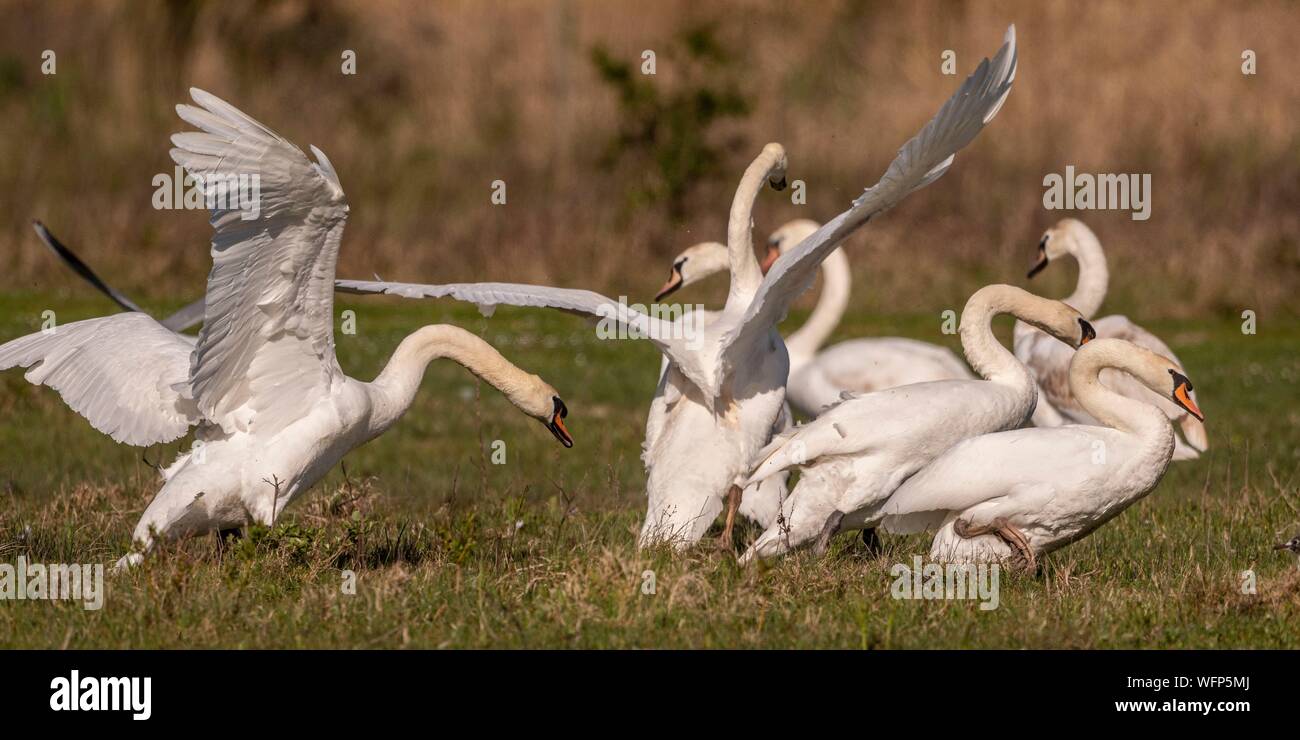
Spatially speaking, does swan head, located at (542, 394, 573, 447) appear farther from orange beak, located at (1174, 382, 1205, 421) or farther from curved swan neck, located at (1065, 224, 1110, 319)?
curved swan neck, located at (1065, 224, 1110, 319)

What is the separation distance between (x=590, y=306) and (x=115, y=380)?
83.8 inches

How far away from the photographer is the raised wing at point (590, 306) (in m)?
7.95

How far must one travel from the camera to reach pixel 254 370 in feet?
23.7

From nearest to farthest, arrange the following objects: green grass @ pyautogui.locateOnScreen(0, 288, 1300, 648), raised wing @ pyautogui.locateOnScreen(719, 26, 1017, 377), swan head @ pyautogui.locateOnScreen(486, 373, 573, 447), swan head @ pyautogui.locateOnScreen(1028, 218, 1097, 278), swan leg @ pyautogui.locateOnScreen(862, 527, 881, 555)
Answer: green grass @ pyautogui.locateOnScreen(0, 288, 1300, 648)
raised wing @ pyautogui.locateOnScreen(719, 26, 1017, 377)
swan head @ pyautogui.locateOnScreen(486, 373, 573, 447)
swan leg @ pyautogui.locateOnScreen(862, 527, 881, 555)
swan head @ pyautogui.locateOnScreen(1028, 218, 1097, 278)

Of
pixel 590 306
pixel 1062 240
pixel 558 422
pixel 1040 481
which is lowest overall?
pixel 1040 481

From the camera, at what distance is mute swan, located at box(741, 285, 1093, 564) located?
758 cm

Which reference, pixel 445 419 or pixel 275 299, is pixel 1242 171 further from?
pixel 275 299

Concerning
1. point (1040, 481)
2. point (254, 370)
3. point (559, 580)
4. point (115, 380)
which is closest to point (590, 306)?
point (254, 370)

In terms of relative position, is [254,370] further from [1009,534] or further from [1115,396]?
[1115,396]

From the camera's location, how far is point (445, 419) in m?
13.7

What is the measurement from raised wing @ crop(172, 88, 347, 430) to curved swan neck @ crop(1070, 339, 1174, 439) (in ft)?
10.5

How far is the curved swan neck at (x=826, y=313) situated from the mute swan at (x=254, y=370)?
198 inches

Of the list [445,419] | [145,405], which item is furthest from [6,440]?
[145,405]

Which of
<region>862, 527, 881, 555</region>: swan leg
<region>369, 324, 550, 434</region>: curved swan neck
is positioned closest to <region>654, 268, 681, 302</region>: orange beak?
<region>862, 527, 881, 555</region>: swan leg
